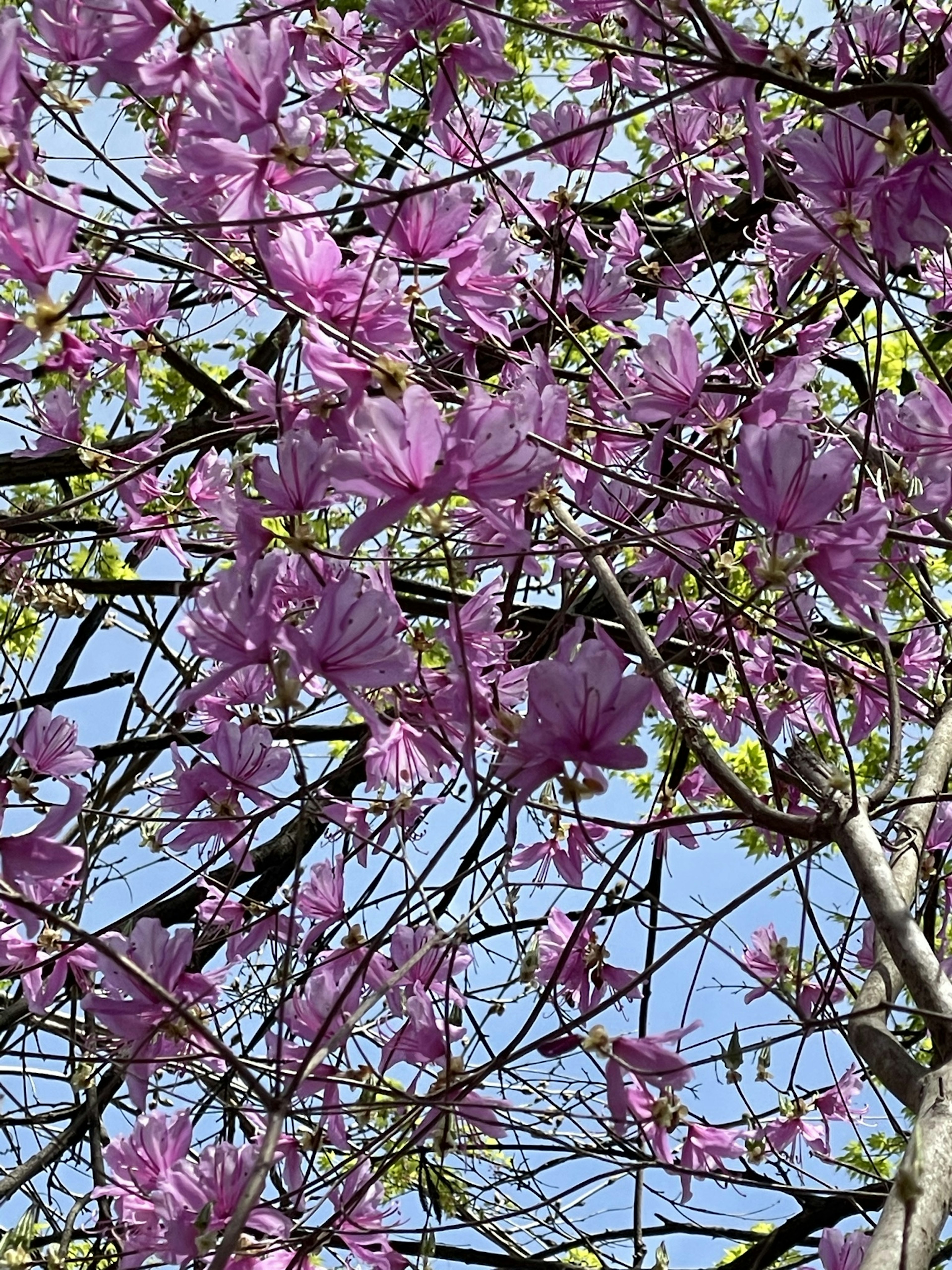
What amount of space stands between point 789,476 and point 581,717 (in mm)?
312

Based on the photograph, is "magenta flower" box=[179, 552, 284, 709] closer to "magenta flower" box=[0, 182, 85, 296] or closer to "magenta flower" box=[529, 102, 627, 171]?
"magenta flower" box=[0, 182, 85, 296]

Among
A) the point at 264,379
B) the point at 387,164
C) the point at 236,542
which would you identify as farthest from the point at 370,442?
the point at 387,164

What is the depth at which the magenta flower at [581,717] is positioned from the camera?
1099 millimetres

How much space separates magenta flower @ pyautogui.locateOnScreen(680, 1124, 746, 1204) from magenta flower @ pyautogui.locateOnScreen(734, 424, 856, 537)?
1.01m

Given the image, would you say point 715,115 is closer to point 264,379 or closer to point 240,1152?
point 264,379

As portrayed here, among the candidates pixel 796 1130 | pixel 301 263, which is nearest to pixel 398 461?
pixel 301 263

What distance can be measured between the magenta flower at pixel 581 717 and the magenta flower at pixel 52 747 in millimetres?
1090

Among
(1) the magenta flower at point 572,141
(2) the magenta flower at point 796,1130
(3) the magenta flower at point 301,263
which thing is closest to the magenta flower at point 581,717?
(3) the magenta flower at point 301,263

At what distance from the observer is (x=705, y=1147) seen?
1.80 m

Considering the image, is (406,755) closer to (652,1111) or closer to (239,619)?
(239,619)

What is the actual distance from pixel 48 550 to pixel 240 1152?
162 centimetres

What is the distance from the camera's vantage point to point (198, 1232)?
1.37 m

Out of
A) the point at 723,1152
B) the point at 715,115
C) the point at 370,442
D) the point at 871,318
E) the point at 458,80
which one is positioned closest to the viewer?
the point at 370,442

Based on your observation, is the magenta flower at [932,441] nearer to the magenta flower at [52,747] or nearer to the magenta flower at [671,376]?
the magenta flower at [671,376]
